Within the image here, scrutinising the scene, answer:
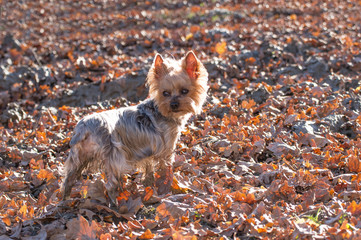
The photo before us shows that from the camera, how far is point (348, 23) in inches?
640

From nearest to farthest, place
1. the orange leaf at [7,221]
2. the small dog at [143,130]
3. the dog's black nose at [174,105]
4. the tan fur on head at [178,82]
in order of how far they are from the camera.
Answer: the orange leaf at [7,221] → the small dog at [143,130] → the dog's black nose at [174,105] → the tan fur on head at [178,82]

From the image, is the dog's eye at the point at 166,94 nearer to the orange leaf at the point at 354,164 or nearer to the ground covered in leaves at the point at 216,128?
the ground covered in leaves at the point at 216,128

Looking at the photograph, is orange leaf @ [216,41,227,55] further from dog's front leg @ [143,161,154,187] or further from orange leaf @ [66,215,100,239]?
orange leaf @ [66,215,100,239]

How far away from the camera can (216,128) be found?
784 centimetres

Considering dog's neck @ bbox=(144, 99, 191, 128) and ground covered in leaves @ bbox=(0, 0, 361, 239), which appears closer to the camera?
ground covered in leaves @ bbox=(0, 0, 361, 239)

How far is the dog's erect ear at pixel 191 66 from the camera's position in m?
5.61

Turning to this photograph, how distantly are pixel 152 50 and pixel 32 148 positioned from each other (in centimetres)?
833

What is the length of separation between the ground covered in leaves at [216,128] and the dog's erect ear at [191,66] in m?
1.42

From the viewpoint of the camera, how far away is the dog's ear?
5617 mm

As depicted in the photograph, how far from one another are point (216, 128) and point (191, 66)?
243 cm

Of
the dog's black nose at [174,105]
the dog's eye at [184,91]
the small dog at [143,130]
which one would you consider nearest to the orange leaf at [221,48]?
the small dog at [143,130]

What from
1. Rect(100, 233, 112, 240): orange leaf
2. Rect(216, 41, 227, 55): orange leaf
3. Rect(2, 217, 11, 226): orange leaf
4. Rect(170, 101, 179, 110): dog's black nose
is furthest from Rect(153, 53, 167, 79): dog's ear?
Rect(216, 41, 227, 55): orange leaf

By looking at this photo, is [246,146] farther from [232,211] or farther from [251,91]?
[251,91]

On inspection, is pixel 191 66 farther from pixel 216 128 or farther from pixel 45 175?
pixel 45 175
